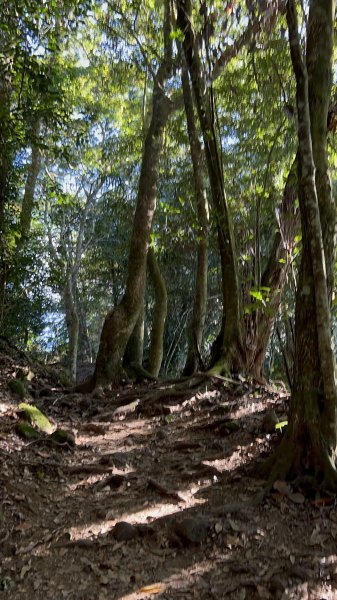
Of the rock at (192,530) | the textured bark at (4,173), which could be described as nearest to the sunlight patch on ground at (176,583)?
the rock at (192,530)

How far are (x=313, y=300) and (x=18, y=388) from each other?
Result: 571 cm

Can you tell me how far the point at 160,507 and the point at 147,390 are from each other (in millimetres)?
4721

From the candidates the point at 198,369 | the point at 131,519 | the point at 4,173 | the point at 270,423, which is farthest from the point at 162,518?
the point at 4,173

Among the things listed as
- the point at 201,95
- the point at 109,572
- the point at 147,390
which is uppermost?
the point at 201,95

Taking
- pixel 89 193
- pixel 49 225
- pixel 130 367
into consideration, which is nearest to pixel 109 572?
pixel 130 367

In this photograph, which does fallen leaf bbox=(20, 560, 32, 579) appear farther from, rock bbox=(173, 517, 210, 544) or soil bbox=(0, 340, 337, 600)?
rock bbox=(173, 517, 210, 544)

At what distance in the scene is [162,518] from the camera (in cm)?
410

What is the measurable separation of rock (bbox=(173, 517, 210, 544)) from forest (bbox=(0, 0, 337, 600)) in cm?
1

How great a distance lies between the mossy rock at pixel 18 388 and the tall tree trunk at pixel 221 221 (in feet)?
10.9

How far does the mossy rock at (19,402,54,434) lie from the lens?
21.7ft

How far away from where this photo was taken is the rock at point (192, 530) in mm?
3646

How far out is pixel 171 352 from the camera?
2016 cm

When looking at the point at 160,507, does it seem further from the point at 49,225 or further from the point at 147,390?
the point at 49,225

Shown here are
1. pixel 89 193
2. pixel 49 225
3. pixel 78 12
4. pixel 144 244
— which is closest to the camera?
pixel 78 12
